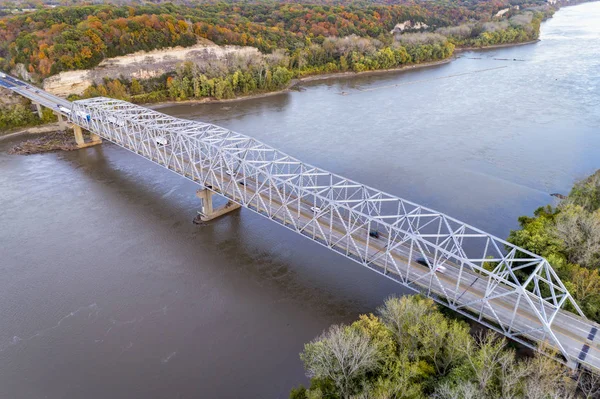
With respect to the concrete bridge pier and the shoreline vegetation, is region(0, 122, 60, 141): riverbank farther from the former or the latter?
the concrete bridge pier

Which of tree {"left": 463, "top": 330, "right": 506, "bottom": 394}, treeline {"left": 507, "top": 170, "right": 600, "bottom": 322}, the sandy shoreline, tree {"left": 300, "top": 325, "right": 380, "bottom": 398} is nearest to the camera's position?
tree {"left": 463, "top": 330, "right": 506, "bottom": 394}

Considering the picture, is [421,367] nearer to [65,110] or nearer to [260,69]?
[65,110]

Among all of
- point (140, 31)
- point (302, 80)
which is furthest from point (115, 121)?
point (302, 80)

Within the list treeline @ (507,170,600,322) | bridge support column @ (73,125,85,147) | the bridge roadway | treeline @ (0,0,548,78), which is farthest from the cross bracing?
treeline @ (0,0,548,78)

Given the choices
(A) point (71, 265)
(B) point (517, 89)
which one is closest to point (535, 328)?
(A) point (71, 265)

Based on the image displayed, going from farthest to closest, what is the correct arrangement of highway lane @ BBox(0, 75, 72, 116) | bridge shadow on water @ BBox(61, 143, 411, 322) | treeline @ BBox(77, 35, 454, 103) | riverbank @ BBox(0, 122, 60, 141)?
treeline @ BBox(77, 35, 454, 103), riverbank @ BBox(0, 122, 60, 141), highway lane @ BBox(0, 75, 72, 116), bridge shadow on water @ BBox(61, 143, 411, 322)

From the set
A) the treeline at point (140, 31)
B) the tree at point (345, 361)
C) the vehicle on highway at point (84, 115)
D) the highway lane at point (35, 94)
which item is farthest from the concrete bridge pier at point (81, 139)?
the tree at point (345, 361)
